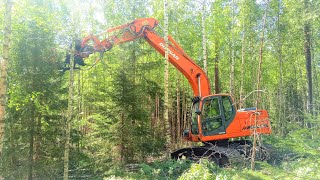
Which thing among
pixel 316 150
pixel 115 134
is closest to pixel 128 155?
pixel 115 134

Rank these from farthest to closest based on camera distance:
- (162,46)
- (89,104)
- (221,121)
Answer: (89,104)
(162,46)
(221,121)

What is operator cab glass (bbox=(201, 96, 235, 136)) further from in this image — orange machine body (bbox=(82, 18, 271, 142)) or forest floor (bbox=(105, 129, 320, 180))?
forest floor (bbox=(105, 129, 320, 180))

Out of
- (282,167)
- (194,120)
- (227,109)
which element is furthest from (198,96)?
(282,167)

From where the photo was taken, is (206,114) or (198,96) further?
(198,96)

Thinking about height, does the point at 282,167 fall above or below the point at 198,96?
below

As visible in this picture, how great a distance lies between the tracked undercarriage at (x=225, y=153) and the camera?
7766mm

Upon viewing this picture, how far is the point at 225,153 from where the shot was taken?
7859 mm

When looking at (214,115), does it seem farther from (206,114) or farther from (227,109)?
(227,109)

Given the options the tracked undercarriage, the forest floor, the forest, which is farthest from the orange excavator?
the forest floor

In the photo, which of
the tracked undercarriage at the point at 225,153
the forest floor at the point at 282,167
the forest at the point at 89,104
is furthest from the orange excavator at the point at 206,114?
the forest floor at the point at 282,167

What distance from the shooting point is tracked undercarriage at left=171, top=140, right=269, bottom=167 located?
25.5 ft

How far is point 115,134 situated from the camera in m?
9.70

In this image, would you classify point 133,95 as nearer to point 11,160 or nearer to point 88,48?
point 88,48

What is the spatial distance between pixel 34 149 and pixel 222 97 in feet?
20.2
